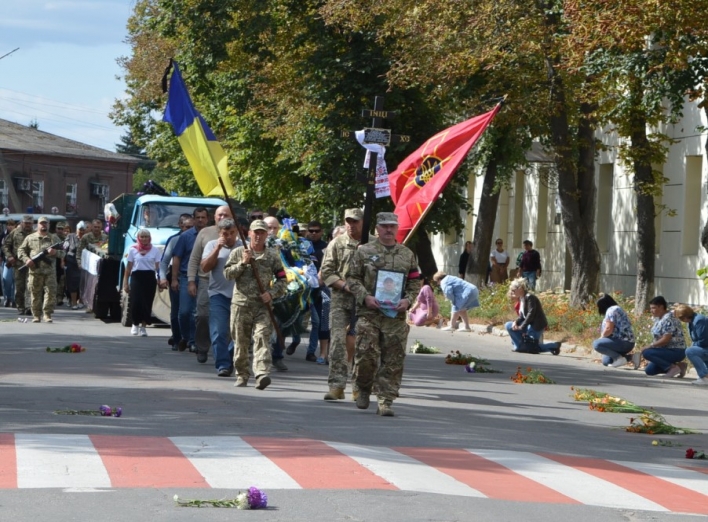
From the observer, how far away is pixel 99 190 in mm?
95688

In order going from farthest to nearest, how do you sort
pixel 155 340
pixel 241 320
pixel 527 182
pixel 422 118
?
pixel 527 182, pixel 422 118, pixel 155 340, pixel 241 320

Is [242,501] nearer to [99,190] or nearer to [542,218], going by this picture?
[542,218]

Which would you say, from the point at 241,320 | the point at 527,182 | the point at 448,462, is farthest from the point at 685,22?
the point at 527,182

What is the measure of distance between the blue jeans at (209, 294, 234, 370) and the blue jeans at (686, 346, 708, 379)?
674 cm

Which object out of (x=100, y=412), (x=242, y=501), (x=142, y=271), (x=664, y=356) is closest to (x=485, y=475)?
(x=242, y=501)

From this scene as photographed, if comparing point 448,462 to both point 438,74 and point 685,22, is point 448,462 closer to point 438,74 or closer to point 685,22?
point 685,22

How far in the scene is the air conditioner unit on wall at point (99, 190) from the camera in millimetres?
95250

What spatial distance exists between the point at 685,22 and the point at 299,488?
11822 millimetres

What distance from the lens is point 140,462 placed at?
9125 mm

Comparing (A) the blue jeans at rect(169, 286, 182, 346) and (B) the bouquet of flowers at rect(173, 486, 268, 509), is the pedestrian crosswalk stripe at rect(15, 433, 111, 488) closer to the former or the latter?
(B) the bouquet of flowers at rect(173, 486, 268, 509)

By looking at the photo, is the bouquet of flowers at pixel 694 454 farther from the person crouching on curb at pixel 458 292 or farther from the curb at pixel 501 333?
the person crouching on curb at pixel 458 292

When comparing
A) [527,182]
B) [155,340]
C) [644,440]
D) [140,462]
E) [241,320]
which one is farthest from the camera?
[527,182]

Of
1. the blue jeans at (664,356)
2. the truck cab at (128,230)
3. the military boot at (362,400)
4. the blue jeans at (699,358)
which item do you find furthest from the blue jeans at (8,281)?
the military boot at (362,400)

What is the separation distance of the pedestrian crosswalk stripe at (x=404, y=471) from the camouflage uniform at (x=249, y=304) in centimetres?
409
